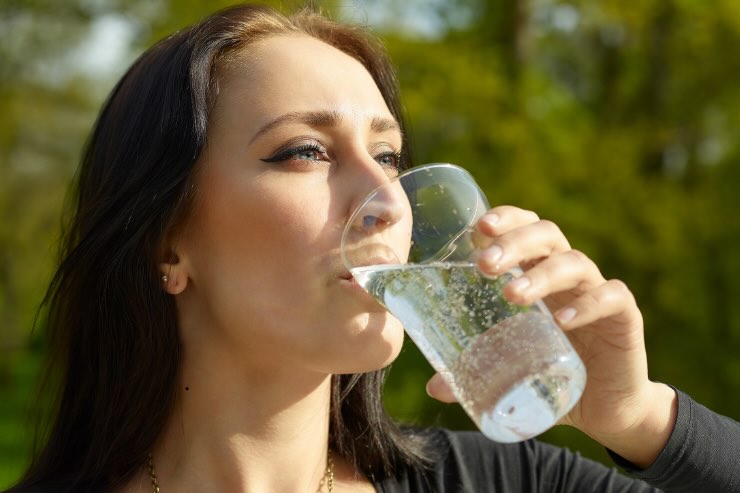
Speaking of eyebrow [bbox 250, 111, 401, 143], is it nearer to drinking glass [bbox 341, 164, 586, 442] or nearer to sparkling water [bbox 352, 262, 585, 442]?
drinking glass [bbox 341, 164, 586, 442]

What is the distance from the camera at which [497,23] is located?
7066 millimetres

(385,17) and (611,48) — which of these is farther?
(611,48)

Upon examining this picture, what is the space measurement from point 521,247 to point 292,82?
0.81 m

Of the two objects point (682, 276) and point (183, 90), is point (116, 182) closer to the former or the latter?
point (183, 90)

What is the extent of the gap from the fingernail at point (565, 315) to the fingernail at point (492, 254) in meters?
0.23

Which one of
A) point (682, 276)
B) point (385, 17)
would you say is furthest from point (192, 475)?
point (385, 17)

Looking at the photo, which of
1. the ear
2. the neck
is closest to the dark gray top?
the neck

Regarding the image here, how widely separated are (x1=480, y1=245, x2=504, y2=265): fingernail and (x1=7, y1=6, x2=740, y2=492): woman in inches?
10.5

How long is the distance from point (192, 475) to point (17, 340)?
10.6m

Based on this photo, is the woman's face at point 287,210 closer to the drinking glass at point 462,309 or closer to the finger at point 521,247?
the drinking glass at point 462,309

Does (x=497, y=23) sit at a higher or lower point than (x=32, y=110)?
higher

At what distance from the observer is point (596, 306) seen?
1873mm

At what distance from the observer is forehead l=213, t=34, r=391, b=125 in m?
2.22

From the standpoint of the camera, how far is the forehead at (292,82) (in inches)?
87.4
